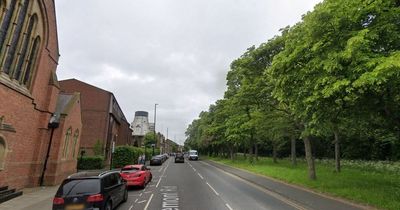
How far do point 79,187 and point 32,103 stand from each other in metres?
11.4

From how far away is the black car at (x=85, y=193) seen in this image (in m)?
10.1

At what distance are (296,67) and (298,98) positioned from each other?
4.53 ft

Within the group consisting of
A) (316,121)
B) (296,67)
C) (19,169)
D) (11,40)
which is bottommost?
(19,169)

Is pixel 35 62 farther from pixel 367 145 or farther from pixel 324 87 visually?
pixel 367 145

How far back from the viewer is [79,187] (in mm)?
10570

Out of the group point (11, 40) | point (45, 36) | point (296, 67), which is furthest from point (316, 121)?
point (45, 36)

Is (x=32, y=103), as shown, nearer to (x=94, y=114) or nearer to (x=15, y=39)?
(x=15, y=39)

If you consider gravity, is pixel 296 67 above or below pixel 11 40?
below

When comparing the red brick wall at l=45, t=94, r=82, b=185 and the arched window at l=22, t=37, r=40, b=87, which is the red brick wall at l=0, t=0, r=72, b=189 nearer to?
the arched window at l=22, t=37, r=40, b=87

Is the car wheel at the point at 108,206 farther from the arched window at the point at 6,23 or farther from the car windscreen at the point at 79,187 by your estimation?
Answer: the arched window at the point at 6,23

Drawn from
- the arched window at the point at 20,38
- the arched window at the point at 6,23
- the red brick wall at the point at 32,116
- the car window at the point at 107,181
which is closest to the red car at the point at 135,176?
the red brick wall at the point at 32,116

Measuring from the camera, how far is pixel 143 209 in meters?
12.6

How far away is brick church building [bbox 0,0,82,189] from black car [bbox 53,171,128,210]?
779 centimetres

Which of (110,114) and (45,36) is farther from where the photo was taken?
(110,114)
